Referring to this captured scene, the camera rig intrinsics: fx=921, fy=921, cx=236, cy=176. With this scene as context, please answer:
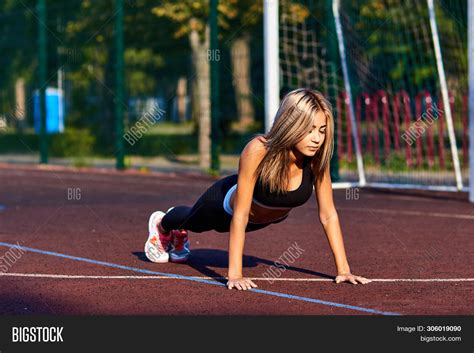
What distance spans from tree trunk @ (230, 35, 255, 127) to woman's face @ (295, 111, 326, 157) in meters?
12.3

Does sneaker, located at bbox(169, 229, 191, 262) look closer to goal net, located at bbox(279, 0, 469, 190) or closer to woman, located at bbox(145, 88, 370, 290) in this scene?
woman, located at bbox(145, 88, 370, 290)

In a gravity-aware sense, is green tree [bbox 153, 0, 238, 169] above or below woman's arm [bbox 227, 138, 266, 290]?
above

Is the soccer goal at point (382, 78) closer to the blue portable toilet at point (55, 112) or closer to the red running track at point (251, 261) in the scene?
the red running track at point (251, 261)

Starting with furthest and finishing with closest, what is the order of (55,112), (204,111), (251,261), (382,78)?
(55,112), (204,111), (382,78), (251,261)

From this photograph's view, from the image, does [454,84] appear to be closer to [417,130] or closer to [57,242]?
[417,130]

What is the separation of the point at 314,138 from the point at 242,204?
2.27 ft

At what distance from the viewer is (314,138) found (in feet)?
19.7

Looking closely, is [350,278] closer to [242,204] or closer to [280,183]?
[280,183]

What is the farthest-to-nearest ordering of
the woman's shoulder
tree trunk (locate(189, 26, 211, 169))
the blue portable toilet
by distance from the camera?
the blue portable toilet < tree trunk (locate(189, 26, 211, 169)) < the woman's shoulder

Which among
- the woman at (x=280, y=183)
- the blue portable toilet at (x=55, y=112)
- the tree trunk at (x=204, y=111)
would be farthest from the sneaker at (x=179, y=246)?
the blue portable toilet at (x=55, y=112)

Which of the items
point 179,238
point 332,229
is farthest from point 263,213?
point 179,238

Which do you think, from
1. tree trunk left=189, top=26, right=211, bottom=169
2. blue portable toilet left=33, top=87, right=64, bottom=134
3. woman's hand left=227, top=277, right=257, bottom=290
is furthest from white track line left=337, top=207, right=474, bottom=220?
blue portable toilet left=33, top=87, right=64, bottom=134

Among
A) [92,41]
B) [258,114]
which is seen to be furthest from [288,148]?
[92,41]

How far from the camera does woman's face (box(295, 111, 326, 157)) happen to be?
5.99 m
